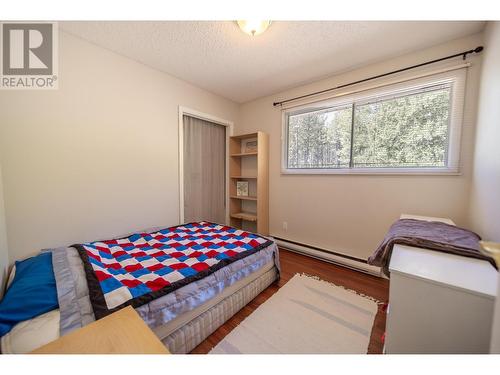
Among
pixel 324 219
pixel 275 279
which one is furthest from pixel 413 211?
pixel 275 279

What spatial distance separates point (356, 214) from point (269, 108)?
201cm

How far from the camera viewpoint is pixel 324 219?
252cm

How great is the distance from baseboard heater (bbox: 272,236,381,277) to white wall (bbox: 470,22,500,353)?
0.99 metres

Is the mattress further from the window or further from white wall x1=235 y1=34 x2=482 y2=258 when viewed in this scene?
the window

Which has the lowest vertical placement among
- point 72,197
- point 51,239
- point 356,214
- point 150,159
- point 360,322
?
point 360,322

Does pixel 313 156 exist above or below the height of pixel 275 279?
above

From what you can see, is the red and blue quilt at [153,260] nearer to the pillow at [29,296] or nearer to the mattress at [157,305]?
the mattress at [157,305]

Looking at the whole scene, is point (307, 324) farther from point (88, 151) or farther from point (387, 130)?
point (88, 151)

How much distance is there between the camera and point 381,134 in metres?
2.09

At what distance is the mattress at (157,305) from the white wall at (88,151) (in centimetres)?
44

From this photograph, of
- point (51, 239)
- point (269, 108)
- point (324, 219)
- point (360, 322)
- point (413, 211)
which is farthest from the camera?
point (269, 108)

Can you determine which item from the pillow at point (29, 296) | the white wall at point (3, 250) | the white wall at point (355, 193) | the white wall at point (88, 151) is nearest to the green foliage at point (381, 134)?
the white wall at point (355, 193)

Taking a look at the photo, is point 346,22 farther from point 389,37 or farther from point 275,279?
point 275,279
